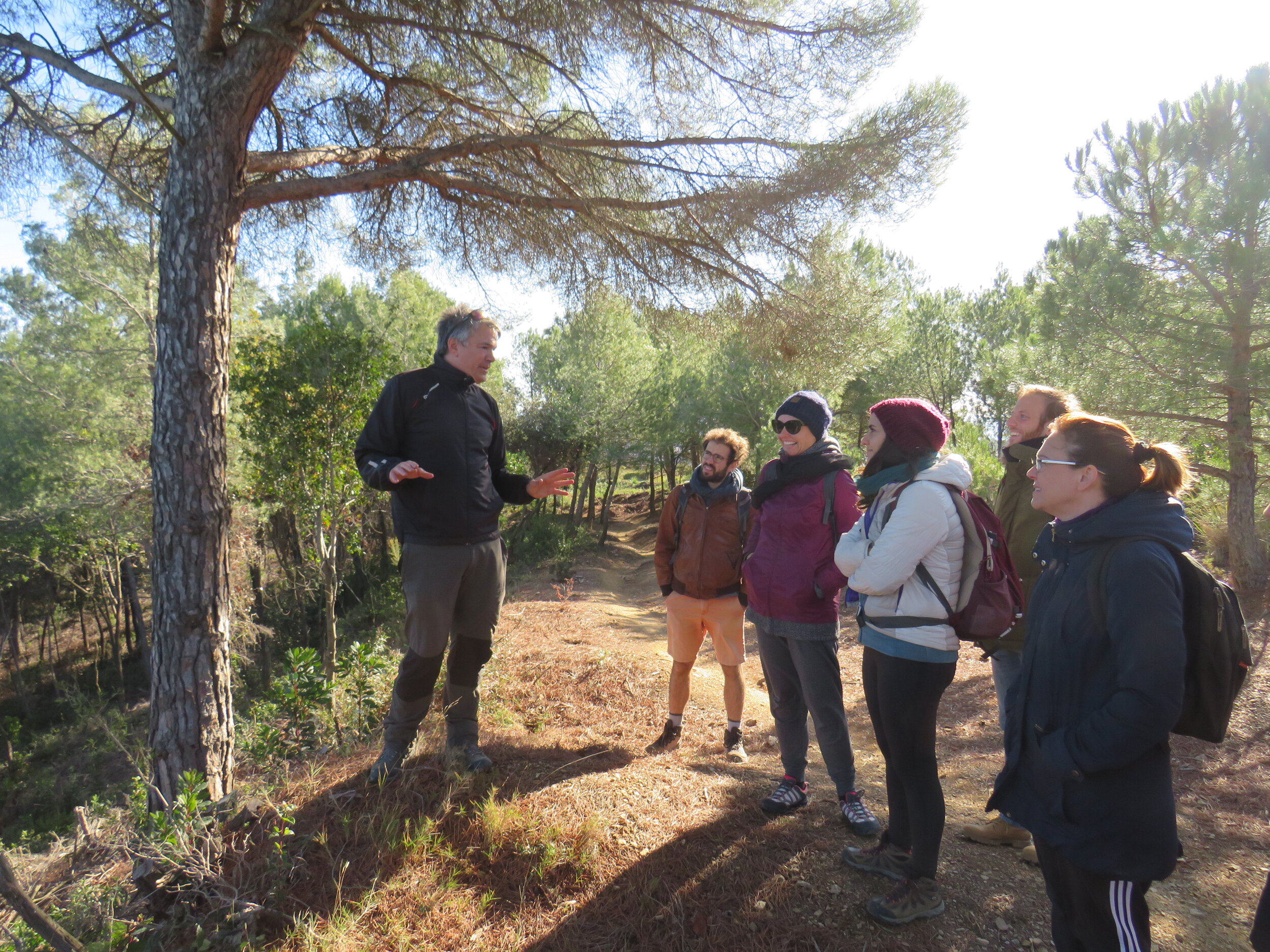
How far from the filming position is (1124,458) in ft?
5.37

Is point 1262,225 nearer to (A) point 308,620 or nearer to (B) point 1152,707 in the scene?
(B) point 1152,707

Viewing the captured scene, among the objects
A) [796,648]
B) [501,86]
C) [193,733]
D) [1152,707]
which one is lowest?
[193,733]

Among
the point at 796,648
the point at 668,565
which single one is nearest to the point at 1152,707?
the point at 796,648

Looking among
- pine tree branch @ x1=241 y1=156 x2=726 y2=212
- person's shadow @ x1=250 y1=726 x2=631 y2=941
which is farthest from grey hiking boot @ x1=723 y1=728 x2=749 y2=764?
pine tree branch @ x1=241 y1=156 x2=726 y2=212

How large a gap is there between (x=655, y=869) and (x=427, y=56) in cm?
506

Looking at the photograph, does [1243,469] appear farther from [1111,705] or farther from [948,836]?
[1111,705]

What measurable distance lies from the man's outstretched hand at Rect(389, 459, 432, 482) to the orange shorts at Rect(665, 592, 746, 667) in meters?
1.75

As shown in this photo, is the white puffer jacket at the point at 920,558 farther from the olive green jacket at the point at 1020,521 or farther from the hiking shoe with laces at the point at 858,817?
the hiking shoe with laces at the point at 858,817

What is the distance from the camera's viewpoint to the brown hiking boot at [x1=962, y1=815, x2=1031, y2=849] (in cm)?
284

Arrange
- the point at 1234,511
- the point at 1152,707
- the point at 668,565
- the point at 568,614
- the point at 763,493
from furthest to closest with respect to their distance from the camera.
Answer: the point at 568,614, the point at 1234,511, the point at 668,565, the point at 763,493, the point at 1152,707

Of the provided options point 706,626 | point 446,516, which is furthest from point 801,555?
point 446,516

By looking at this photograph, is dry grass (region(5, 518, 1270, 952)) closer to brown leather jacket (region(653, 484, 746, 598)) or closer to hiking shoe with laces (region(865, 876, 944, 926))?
hiking shoe with laces (region(865, 876, 944, 926))

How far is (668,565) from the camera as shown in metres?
3.89

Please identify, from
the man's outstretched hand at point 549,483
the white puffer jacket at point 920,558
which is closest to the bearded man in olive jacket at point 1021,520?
the white puffer jacket at point 920,558
